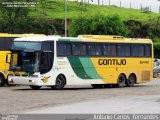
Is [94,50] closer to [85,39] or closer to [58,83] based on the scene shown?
[85,39]

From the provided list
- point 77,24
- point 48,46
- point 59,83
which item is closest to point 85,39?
point 48,46

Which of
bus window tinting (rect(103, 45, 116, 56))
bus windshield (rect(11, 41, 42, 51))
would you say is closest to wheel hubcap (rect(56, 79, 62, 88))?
bus windshield (rect(11, 41, 42, 51))

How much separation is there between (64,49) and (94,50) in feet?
8.60

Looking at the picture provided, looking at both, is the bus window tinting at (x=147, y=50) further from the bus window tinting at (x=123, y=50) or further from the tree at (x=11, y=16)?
the tree at (x=11, y=16)

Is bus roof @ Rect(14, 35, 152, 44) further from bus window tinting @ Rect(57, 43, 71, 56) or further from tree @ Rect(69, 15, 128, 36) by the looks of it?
tree @ Rect(69, 15, 128, 36)

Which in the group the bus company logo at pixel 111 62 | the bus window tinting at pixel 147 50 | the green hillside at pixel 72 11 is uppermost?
the green hillside at pixel 72 11

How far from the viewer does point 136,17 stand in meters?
97.6

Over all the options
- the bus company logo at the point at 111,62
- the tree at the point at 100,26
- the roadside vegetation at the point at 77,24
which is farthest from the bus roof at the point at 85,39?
the tree at the point at 100,26

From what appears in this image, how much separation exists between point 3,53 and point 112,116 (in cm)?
1979

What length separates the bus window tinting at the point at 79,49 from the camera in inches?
1289

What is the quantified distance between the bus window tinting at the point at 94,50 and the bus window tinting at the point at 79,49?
0.43m

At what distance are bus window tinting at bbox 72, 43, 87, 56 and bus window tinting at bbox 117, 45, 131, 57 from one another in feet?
9.53

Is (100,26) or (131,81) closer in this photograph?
(131,81)

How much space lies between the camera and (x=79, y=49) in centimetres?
3309
